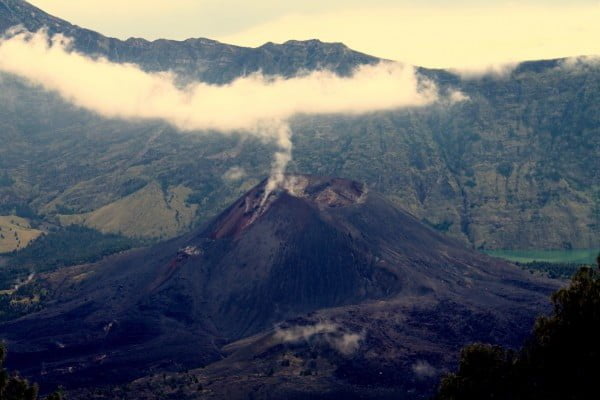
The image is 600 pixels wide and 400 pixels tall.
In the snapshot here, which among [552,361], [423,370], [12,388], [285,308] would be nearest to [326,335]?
[423,370]

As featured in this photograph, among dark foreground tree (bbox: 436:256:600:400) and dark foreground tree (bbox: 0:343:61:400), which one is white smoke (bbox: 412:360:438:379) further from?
dark foreground tree (bbox: 0:343:61:400)

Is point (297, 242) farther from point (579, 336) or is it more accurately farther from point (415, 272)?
point (579, 336)

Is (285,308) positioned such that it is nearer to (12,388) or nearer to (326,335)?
(326,335)

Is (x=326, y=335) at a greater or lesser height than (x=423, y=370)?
greater

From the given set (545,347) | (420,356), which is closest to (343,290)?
(420,356)

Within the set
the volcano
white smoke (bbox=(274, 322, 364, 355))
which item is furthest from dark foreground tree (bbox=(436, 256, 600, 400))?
white smoke (bbox=(274, 322, 364, 355))

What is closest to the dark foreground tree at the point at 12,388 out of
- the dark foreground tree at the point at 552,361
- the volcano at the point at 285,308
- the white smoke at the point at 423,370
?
the dark foreground tree at the point at 552,361
